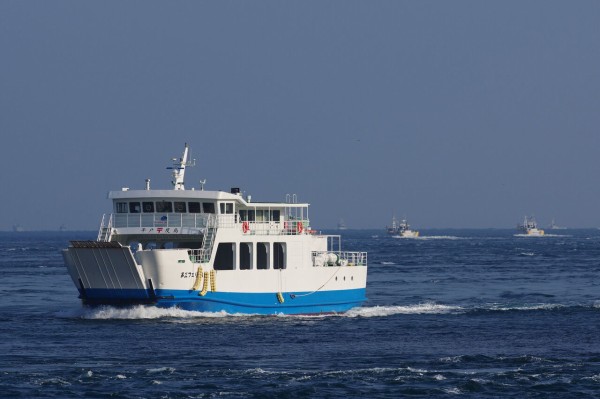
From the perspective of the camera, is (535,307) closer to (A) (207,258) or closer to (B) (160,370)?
(A) (207,258)

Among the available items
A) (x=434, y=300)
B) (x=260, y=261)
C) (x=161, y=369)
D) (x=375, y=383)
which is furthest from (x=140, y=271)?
(x=434, y=300)

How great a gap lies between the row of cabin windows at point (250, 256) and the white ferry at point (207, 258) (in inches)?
1.5

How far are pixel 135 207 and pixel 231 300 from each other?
520 cm

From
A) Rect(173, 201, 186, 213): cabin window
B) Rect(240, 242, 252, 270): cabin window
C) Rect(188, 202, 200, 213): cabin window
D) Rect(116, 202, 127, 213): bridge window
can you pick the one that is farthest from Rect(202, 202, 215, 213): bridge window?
Rect(116, 202, 127, 213): bridge window

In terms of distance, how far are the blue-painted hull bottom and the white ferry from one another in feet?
0.12

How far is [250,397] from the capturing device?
91.2 feet

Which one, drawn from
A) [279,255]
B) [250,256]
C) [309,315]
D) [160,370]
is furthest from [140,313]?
[160,370]

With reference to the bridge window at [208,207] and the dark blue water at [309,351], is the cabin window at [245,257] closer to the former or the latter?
the bridge window at [208,207]

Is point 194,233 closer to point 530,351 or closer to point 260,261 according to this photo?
point 260,261

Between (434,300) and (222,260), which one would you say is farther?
(434,300)

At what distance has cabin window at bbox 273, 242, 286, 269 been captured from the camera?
45.9m

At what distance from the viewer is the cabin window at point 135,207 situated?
44.4 metres

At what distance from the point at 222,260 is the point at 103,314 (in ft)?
15.8

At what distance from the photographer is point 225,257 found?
43.9 m
